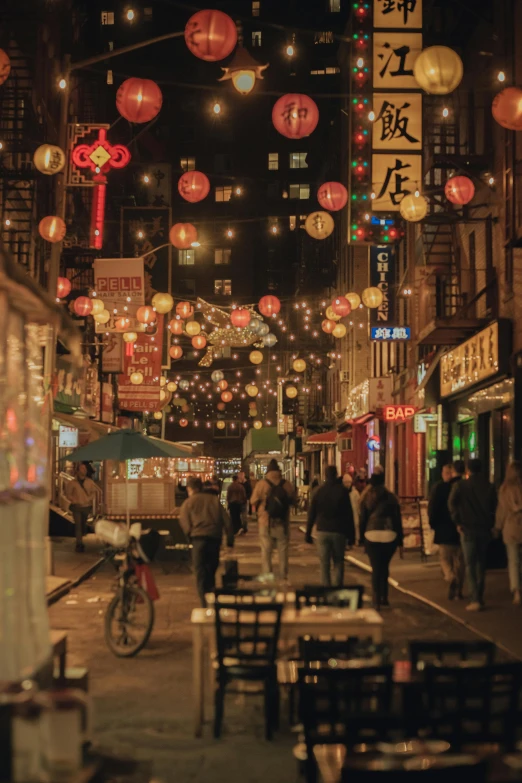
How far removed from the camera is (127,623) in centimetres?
1170

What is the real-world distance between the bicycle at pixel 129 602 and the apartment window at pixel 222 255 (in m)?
70.2

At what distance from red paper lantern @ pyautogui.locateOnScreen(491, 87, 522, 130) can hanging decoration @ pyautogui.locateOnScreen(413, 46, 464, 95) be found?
73 cm

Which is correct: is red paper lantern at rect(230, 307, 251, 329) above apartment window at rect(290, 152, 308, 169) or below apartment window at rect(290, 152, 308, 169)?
below

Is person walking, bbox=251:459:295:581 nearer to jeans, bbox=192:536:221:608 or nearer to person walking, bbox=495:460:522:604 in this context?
jeans, bbox=192:536:221:608

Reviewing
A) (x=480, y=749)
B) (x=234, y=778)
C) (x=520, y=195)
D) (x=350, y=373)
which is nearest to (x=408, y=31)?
(x=520, y=195)

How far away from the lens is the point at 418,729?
501 cm

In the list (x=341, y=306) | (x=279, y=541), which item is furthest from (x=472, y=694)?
(x=341, y=306)

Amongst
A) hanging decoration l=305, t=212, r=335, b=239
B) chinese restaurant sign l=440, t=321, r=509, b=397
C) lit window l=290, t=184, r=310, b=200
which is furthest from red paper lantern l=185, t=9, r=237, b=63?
lit window l=290, t=184, r=310, b=200

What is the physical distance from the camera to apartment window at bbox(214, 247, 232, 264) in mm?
81125

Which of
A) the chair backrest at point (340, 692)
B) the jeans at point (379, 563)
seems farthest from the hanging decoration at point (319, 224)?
the chair backrest at point (340, 692)

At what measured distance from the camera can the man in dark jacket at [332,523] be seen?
48.5 feet

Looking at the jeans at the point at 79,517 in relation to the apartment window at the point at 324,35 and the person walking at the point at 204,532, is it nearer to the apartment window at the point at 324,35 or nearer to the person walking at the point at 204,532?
the person walking at the point at 204,532

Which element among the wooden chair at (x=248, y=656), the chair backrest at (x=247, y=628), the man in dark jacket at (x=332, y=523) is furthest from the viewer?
the man in dark jacket at (x=332, y=523)

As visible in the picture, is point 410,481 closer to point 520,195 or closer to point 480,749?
point 520,195
